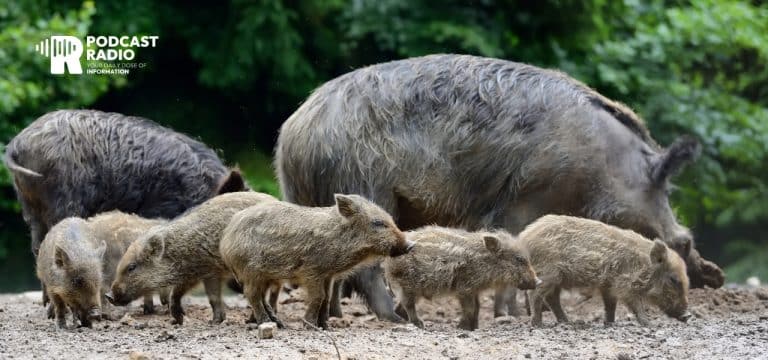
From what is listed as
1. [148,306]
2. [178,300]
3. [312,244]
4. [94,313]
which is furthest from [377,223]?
[148,306]

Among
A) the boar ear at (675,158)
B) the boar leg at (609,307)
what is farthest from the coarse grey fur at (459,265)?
the boar ear at (675,158)

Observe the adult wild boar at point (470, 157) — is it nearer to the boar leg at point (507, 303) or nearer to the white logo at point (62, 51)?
the boar leg at point (507, 303)

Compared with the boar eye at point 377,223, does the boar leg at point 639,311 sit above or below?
below

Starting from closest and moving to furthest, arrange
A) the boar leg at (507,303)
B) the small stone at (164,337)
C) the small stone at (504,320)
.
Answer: the small stone at (164,337), the small stone at (504,320), the boar leg at (507,303)

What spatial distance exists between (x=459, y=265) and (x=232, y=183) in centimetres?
216

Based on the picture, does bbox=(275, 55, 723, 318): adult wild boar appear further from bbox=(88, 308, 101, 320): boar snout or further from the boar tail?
the boar tail

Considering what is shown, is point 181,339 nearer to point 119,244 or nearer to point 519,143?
point 119,244

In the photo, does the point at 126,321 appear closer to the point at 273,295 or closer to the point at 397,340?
the point at 273,295

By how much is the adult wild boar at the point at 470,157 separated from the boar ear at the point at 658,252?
816 mm

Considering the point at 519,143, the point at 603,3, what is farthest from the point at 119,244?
the point at 603,3

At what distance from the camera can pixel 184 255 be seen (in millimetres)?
7258

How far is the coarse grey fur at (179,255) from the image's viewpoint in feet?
23.8

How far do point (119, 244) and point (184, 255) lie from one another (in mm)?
998

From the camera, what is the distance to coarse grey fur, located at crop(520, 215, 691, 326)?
285 inches
